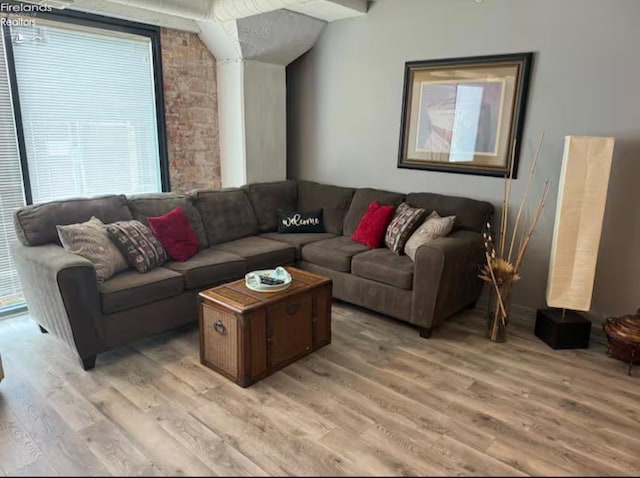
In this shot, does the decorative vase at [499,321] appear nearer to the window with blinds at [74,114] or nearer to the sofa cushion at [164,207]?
the sofa cushion at [164,207]

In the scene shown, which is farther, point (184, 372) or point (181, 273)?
point (181, 273)

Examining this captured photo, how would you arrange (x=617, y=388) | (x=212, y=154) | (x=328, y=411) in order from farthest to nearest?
(x=212, y=154), (x=617, y=388), (x=328, y=411)

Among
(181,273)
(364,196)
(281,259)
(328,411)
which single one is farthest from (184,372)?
(364,196)

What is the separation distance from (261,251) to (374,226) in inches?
38.5

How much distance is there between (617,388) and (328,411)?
5.68 feet

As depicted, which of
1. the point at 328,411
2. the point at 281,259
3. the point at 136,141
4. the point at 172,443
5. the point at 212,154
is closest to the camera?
the point at 172,443

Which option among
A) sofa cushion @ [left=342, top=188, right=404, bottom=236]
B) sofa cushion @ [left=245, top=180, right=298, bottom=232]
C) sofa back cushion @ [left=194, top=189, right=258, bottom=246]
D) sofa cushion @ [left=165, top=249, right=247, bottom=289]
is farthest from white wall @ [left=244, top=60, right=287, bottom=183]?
sofa cushion @ [left=165, top=249, right=247, bottom=289]

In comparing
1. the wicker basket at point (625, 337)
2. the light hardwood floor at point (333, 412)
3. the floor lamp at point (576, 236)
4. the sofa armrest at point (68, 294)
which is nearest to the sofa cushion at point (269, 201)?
the light hardwood floor at point (333, 412)

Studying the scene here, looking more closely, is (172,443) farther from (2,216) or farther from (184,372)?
(2,216)

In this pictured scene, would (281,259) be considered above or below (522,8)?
below

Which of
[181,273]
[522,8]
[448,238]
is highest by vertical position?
[522,8]

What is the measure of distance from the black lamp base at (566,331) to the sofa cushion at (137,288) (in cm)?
259

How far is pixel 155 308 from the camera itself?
9.59 ft

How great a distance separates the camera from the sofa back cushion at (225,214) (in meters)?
3.83
